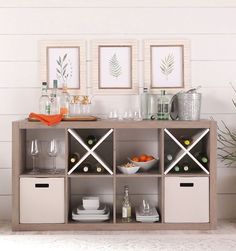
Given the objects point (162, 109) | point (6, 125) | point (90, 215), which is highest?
point (162, 109)

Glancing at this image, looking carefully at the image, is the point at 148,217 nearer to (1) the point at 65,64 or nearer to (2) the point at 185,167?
(2) the point at 185,167

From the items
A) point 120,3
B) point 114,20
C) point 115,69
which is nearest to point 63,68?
point 115,69

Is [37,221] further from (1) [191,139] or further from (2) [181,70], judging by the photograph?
(2) [181,70]

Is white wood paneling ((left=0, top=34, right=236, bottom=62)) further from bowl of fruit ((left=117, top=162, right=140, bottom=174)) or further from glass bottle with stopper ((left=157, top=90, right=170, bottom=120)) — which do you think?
bowl of fruit ((left=117, top=162, right=140, bottom=174))

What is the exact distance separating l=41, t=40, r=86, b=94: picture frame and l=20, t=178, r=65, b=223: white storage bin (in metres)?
0.75

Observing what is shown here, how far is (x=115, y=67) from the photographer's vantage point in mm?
3916

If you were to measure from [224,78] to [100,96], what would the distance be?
95 centimetres

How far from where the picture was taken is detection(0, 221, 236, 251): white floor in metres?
3.17

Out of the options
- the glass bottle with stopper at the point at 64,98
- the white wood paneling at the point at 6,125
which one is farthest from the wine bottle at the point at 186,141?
the white wood paneling at the point at 6,125

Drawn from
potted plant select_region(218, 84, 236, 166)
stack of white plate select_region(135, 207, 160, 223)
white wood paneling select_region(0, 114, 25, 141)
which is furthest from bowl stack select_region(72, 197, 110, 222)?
potted plant select_region(218, 84, 236, 166)

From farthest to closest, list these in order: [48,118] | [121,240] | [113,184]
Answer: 1. [113,184]
2. [48,118]
3. [121,240]

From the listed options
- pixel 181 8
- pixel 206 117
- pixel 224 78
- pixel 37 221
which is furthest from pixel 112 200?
pixel 181 8

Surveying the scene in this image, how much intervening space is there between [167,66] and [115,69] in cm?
40

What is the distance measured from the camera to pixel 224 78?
3914 millimetres
